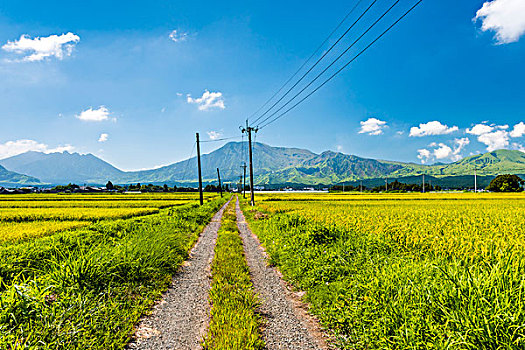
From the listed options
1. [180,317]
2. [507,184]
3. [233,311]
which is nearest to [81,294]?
[180,317]

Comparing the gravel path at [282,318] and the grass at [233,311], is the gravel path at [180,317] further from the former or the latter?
→ the gravel path at [282,318]

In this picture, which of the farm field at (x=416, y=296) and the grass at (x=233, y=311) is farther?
the grass at (x=233, y=311)

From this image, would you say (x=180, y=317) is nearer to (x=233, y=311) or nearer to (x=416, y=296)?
(x=233, y=311)

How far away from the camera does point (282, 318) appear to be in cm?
502

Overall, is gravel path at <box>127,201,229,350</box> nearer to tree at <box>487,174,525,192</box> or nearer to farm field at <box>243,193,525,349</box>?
farm field at <box>243,193,525,349</box>

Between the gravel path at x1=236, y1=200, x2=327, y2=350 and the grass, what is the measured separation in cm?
21

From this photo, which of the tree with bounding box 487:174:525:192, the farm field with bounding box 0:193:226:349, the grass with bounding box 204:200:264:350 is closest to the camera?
the farm field with bounding box 0:193:226:349

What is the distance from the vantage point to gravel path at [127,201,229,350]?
4.23 m

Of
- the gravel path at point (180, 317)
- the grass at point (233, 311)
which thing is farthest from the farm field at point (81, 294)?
the grass at point (233, 311)

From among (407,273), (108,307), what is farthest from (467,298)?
(108,307)

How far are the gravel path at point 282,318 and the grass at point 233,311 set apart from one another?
0.70ft

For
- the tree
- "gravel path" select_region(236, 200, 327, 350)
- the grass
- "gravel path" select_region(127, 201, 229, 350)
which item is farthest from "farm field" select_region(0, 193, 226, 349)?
the tree

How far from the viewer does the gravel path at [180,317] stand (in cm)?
423

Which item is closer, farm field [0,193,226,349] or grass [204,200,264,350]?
farm field [0,193,226,349]
